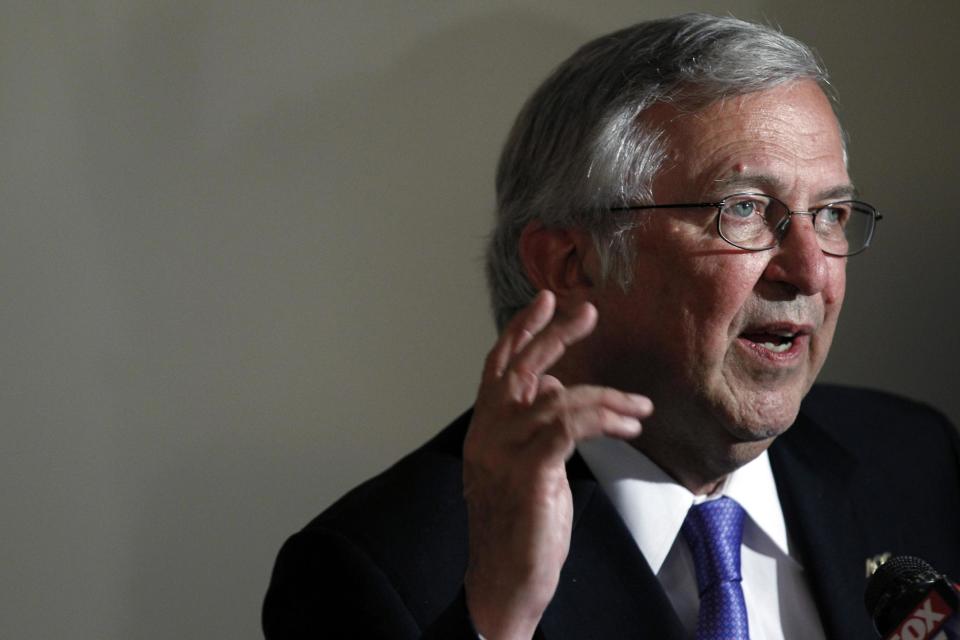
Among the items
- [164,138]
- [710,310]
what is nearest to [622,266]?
[710,310]

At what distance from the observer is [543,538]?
53.5 inches

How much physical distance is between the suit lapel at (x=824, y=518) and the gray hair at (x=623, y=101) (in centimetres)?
50

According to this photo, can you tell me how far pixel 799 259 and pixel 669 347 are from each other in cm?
21

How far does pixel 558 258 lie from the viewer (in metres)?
1.82

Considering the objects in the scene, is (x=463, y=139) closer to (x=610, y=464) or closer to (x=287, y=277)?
(x=287, y=277)

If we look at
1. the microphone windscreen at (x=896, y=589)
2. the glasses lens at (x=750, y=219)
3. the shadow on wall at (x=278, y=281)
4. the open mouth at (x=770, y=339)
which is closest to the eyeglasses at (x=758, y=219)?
the glasses lens at (x=750, y=219)

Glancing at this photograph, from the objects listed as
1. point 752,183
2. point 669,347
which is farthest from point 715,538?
point 752,183

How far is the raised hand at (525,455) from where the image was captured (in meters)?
1.27

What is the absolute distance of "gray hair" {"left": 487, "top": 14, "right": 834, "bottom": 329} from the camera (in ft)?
5.64

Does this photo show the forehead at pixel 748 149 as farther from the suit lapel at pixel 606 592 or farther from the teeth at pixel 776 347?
the suit lapel at pixel 606 592

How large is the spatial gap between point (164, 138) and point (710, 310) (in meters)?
1.03

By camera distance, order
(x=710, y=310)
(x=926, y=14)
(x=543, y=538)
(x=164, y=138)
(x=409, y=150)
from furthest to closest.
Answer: (x=926, y=14), (x=409, y=150), (x=164, y=138), (x=710, y=310), (x=543, y=538)

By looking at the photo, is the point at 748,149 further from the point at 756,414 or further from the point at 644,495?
the point at 644,495

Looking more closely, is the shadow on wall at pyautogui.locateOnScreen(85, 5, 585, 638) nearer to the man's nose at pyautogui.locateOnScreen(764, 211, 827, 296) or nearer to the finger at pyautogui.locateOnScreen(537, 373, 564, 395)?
the man's nose at pyautogui.locateOnScreen(764, 211, 827, 296)
